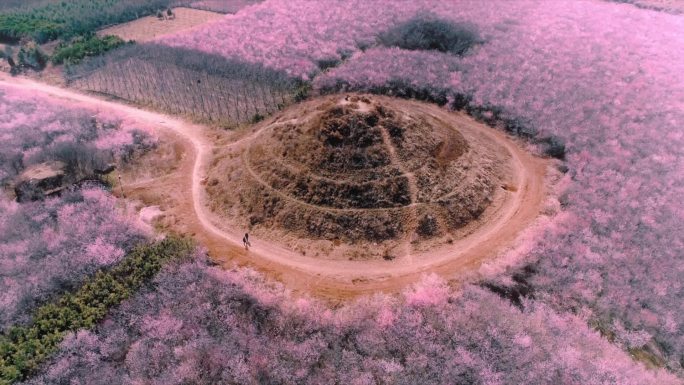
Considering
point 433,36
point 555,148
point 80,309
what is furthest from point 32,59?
point 555,148

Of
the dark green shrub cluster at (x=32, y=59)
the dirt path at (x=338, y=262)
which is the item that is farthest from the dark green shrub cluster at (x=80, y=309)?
the dark green shrub cluster at (x=32, y=59)

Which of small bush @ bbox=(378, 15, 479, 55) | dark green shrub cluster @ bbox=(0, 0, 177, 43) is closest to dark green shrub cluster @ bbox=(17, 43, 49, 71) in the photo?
dark green shrub cluster @ bbox=(0, 0, 177, 43)

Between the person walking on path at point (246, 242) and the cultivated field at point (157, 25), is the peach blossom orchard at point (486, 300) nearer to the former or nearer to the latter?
the person walking on path at point (246, 242)

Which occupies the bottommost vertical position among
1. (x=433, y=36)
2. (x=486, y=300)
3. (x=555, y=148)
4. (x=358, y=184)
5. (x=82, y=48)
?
(x=486, y=300)

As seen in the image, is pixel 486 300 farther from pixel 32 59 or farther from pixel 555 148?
pixel 32 59

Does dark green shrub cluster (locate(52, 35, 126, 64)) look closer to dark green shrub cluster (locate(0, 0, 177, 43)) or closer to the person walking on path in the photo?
dark green shrub cluster (locate(0, 0, 177, 43))

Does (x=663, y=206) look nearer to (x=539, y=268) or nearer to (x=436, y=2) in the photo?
(x=539, y=268)

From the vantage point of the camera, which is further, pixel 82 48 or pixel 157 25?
pixel 157 25

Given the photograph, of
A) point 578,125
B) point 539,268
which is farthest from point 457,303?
point 578,125
